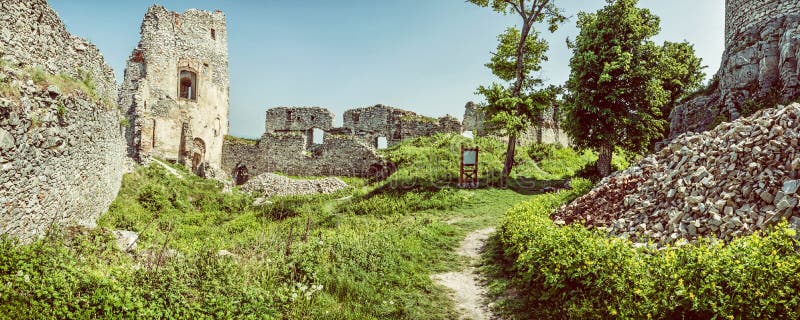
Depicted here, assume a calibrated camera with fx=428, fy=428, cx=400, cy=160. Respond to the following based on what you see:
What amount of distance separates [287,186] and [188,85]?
12.9 m

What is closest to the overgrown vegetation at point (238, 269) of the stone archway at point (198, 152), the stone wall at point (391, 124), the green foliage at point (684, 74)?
the stone archway at point (198, 152)

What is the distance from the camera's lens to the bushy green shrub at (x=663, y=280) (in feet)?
13.3

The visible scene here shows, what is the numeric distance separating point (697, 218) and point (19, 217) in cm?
1124

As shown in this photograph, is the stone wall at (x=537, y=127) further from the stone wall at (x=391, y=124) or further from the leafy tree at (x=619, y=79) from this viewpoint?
the leafy tree at (x=619, y=79)

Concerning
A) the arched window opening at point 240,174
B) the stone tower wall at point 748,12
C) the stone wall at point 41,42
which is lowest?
the arched window opening at point 240,174

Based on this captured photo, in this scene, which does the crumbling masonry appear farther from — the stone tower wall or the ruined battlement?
the stone tower wall

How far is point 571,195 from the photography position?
1245 cm

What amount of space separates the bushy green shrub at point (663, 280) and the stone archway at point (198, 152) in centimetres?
→ 2621

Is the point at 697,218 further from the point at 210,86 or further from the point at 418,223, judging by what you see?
the point at 210,86

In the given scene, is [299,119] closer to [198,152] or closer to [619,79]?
[198,152]

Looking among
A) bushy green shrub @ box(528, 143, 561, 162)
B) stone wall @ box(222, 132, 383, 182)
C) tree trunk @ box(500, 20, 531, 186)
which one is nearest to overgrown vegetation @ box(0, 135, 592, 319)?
tree trunk @ box(500, 20, 531, 186)

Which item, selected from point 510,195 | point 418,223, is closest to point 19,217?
point 418,223

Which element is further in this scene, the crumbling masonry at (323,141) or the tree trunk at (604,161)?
the crumbling masonry at (323,141)

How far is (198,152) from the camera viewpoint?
1123 inches
